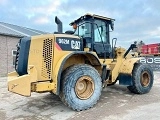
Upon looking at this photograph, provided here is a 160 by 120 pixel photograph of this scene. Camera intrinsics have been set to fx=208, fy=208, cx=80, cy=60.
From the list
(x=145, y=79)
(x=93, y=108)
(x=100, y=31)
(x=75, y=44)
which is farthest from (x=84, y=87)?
(x=145, y=79)

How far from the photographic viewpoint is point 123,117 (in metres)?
4.59

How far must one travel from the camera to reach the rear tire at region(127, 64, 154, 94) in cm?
670

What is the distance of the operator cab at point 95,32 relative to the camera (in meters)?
6.14

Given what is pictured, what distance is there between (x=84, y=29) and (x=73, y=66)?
4.97 ft

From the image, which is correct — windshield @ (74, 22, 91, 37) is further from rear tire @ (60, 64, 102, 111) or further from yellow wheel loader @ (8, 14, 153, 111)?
rear tire @ (60, 64, 102, 111)

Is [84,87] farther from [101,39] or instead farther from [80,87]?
[101,39]

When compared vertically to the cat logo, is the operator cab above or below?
above

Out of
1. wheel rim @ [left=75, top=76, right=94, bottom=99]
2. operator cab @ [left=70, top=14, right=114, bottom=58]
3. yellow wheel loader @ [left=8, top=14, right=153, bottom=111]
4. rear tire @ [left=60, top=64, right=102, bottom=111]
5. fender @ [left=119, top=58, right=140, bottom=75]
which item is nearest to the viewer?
yellow wheel loader @ [left=8, top=14, right=153, bottom=111]

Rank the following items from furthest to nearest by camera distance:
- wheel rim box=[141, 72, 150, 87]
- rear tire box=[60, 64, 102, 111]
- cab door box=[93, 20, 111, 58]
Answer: wheel rim box=[141, 72, 150, 87], cab door box=[93, 20, 111, 58], rear tire box=[60, 64, 102, 111]

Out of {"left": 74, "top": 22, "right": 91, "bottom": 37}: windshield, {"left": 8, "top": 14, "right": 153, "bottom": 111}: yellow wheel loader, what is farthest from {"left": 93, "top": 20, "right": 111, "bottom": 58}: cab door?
{"left": 74, "top": 22, "right": 91, "bottom": 37}: windshield

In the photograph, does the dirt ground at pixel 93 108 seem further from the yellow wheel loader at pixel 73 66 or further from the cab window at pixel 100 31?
the cab window at pixel 100 31

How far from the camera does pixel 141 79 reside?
702cm

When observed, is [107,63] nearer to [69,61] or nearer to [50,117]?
[69,61]

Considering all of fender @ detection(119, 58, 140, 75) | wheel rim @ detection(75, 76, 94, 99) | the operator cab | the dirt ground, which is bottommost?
the dirt ground
